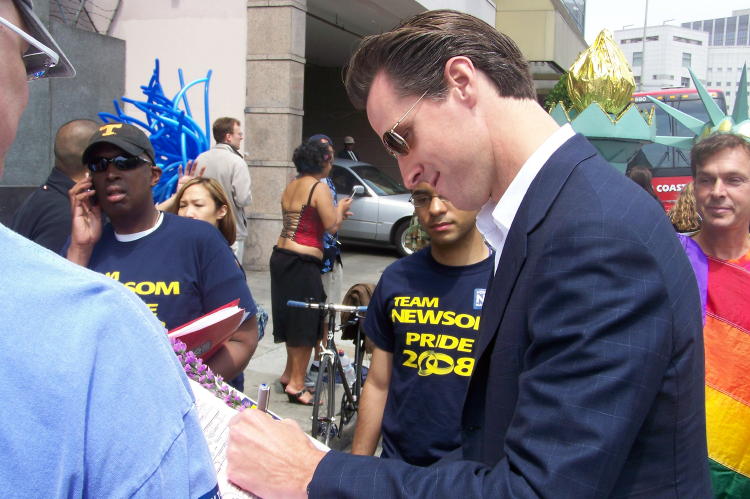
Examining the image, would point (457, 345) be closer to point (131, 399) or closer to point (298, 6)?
point (131, 399)

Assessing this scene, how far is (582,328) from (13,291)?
2.59 feet

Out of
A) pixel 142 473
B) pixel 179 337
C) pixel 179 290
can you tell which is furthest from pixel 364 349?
pixel 142 473

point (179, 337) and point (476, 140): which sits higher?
point (476, 140)

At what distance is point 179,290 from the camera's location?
2.61m

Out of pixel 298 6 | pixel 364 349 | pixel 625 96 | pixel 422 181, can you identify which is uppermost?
pixel 298 6

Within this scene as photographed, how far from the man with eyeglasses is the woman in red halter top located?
15.0 ft

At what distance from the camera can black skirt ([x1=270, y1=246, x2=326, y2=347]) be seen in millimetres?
5277

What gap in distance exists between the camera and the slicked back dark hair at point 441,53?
137 cm

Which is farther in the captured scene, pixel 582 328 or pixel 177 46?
pixel 177 46

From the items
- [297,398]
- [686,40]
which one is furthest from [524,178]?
[686,40]

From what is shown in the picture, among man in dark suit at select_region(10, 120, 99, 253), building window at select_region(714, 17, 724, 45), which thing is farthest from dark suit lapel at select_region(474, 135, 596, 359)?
building window at select_region(714, 17, 724, 45)

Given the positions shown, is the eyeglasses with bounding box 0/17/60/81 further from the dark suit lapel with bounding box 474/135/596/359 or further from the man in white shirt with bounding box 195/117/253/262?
the man in white shirt with bounding box 195/117/253/262

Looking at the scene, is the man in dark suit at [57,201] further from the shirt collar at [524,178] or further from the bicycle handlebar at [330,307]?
the shirt collar at [524,178]

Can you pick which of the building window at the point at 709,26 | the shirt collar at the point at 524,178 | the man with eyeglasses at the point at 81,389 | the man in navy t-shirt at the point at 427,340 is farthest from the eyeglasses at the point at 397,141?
the building window at the point at 709,26
